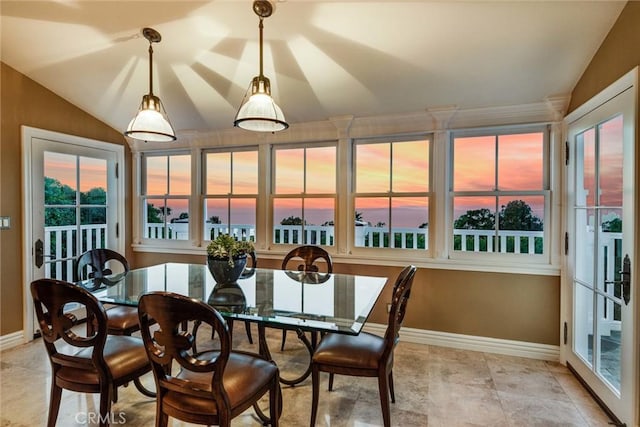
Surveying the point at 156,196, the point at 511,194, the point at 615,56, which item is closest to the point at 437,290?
the point at 511,194

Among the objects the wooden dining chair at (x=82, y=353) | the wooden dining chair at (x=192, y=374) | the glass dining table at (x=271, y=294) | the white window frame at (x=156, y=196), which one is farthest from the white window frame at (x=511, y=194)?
the white window frame at (x=156, y=196)

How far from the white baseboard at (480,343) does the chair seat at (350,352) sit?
1.33 metres

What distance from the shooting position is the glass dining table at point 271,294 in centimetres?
170

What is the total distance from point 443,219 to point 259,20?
2.27 meters

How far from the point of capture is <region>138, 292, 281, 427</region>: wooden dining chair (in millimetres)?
1339

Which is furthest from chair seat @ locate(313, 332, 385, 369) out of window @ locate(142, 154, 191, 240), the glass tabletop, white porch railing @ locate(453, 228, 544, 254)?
window @ locate(142, 154, 191, 240)

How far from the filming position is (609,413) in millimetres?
2084

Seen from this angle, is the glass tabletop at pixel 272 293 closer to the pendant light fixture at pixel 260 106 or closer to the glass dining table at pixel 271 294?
the glass dining table at pixel 271 294

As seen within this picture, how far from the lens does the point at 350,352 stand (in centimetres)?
193

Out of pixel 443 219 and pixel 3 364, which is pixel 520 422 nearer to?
pixel 443 219

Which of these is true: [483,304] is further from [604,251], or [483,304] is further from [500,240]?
[604,251]

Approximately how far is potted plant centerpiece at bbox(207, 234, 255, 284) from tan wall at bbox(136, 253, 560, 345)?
144cm

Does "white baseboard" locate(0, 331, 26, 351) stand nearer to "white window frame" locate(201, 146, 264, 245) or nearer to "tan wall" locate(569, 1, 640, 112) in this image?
"white window frame" locate(201, 146, 264, 245)

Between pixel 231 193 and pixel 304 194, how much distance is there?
3.13 ft
